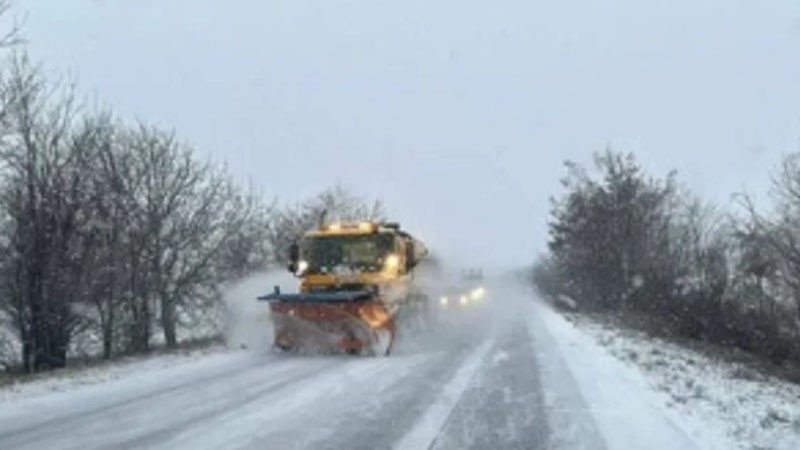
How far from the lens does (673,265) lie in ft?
172

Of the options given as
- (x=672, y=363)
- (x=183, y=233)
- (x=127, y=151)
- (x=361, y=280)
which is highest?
(x=127, y=151)

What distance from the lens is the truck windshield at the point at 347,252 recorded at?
23.0 metres

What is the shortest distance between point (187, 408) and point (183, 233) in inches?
778

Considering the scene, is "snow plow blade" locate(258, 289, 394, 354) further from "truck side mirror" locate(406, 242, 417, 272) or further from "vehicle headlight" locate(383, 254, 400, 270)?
"truck side mirror" locate(406, 242, 417, 272)

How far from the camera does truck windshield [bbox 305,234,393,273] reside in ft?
75.6

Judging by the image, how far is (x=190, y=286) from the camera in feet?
107

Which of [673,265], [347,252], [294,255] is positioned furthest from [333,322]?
[673,265]

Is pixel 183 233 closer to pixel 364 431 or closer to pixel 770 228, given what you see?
pixel 364 431

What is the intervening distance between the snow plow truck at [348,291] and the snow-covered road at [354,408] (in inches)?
69.2

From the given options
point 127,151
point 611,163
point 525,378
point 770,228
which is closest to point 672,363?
point 525,378

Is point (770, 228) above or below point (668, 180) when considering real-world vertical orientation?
below

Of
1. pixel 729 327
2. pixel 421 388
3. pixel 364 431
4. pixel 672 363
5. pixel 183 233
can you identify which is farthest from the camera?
pixel 183 233

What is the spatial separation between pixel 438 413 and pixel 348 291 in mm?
10445

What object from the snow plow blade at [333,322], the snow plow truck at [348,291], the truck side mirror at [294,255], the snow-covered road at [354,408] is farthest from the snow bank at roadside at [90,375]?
the truck side mirror at [294,255]
